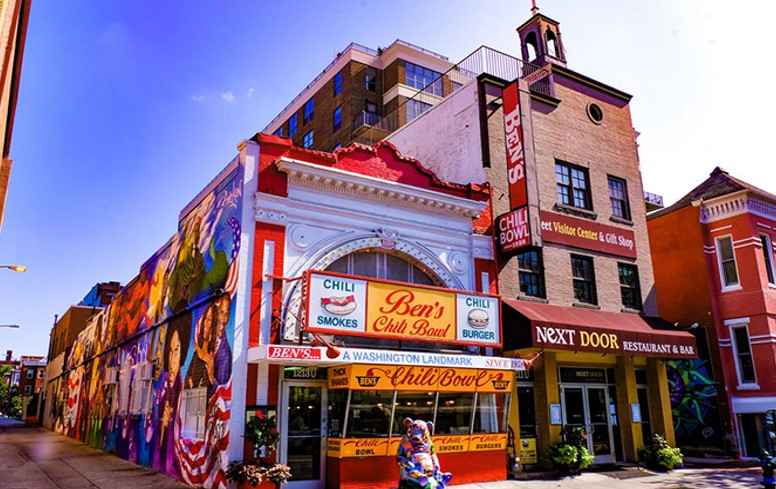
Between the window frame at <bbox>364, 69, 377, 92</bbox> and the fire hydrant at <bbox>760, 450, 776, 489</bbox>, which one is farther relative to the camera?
the window frame at <bbox>364, 69, 377, 92</bbox>

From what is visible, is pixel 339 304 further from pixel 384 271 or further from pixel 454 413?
pixel 454 413

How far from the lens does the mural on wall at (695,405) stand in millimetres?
23344

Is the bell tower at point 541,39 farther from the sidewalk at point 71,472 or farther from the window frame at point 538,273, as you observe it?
the sidewalk at point 71,472

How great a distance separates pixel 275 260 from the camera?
15.0m

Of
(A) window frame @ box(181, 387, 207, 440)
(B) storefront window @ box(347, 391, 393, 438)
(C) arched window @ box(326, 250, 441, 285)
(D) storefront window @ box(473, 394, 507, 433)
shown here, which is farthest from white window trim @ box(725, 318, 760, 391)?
(A) window frame @ box(181, 387, 207, 440)

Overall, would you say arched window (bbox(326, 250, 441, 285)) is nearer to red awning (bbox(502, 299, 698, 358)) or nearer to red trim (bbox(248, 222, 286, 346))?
red trim (bbox(248, 222, 286, 346))

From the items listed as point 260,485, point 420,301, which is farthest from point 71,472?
point 420,301

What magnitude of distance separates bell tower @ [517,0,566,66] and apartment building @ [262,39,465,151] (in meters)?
15.1

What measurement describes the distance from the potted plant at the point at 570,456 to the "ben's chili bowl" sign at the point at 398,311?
3.72m

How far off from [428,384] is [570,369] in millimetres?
6765

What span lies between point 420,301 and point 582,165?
10.3m

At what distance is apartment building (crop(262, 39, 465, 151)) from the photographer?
4266 centimetres

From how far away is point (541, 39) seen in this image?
25.5m

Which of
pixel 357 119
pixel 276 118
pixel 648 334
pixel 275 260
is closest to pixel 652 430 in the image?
pixel 648 334
